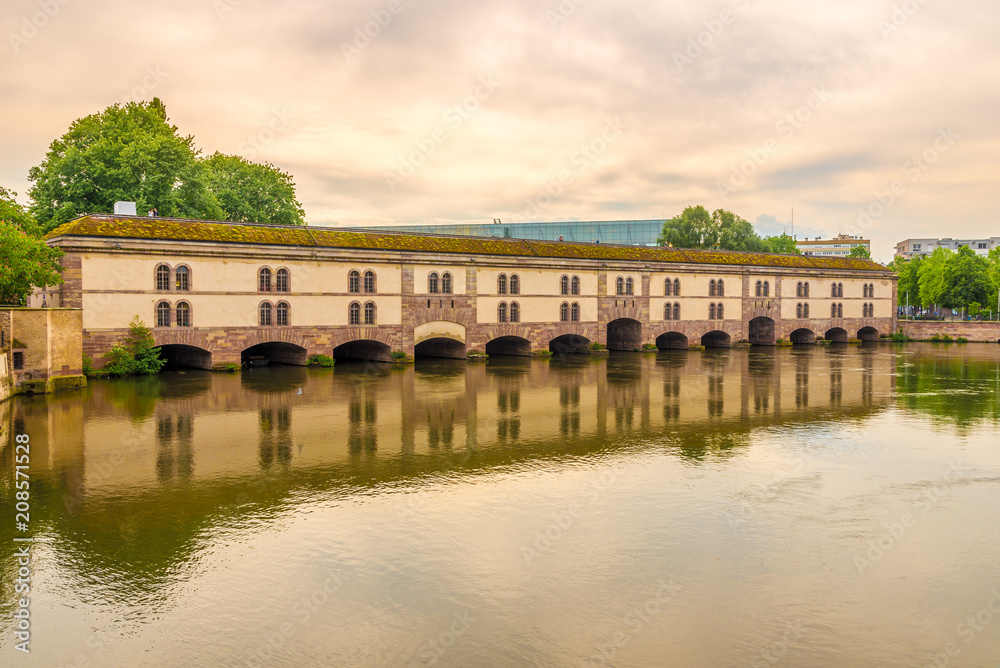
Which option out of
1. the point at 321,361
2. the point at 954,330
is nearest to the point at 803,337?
the point at 954,330

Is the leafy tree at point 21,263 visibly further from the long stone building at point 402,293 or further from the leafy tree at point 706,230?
the leafy tree at point 706,230

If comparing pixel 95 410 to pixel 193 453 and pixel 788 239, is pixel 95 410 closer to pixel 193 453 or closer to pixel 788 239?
pixel 193 453

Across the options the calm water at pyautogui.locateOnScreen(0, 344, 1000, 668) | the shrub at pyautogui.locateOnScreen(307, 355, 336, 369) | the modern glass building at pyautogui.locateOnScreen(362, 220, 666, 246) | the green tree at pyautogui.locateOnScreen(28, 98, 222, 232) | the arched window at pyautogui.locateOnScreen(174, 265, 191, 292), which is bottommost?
the calm water at pyautogui.locateOnScreen(0, 344, 1000, 668)

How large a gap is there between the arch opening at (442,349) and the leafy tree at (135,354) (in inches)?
707

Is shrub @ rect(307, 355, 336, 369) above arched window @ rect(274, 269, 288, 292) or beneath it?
beneath

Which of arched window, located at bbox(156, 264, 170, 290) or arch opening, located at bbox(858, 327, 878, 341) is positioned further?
arch opening, located at bbox(858, 327, 878, 341)

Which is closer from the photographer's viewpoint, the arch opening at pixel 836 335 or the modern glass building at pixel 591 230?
the arch opening at pixel 836 335

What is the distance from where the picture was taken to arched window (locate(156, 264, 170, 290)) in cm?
3825

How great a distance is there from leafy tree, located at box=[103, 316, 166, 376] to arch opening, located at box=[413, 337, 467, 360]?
1795 centimetres

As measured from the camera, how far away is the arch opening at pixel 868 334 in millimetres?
75562

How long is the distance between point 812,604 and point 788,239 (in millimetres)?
122571

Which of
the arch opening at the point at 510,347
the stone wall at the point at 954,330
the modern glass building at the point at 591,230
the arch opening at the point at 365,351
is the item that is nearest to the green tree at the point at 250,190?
the arch opening at the point at 365,351

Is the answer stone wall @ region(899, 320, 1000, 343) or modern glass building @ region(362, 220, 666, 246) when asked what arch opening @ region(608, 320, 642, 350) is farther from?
modern glass building @ region(362, 220, 666, 246)

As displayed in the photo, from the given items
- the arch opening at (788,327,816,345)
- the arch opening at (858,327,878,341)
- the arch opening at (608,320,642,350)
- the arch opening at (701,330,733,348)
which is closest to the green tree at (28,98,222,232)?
the arch opening at (608,320,642,350)
